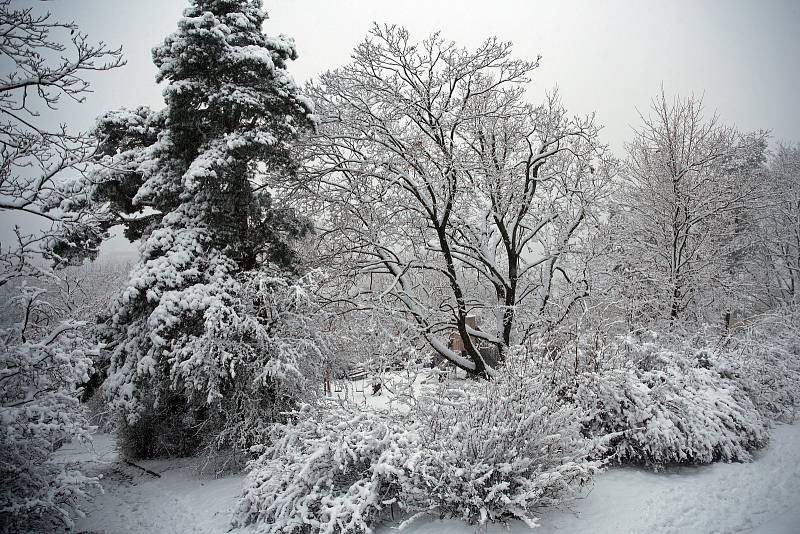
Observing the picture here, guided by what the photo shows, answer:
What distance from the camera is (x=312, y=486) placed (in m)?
5.34

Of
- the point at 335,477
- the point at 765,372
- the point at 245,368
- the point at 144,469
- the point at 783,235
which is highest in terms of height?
the point at 783,235

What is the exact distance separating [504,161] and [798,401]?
7.65 m

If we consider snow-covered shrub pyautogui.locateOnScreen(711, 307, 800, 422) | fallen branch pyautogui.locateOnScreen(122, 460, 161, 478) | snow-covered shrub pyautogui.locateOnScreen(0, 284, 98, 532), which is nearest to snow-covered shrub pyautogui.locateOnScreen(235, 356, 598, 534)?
snow-covered shrub pyautogui.locateOnScreen(0, 284, 98, 532)

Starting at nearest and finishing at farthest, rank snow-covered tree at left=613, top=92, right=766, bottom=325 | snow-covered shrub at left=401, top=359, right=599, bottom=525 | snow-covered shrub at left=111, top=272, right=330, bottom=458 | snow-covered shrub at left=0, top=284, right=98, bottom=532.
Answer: snow-covered shrub at left=401, top=359, right=599, bottom=525 → snow-covered shrub at left=0, top=284, right=98, bottom=532 → snow-covered shrub at left=111, top=272, right=330, bottom=458 → snow-covered tree at left=613, top=92, right=766, bottom=325

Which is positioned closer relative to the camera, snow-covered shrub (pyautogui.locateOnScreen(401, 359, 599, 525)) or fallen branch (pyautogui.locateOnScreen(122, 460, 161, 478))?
snow-covered shrub (pyautogui.locateOnScreen(401, 359, 599, 525))

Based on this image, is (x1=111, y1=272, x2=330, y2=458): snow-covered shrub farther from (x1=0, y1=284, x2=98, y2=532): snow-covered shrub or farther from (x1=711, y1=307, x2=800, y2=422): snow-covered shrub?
(x1=711, y1=307, x2=800, y2=422): snow-covered shrub

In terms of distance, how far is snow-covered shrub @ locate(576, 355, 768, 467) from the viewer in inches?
226

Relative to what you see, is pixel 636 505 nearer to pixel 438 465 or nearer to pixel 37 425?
pixel 438 465

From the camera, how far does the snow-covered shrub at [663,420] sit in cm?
574

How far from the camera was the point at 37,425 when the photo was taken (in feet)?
16.5

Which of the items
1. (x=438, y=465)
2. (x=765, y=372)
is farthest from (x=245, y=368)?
(x=765, y=372)

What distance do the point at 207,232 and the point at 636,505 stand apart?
858 centimetres

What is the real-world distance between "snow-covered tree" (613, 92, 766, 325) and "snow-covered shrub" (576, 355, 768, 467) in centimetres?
530

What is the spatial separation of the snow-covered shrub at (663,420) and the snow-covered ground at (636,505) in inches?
9.8
